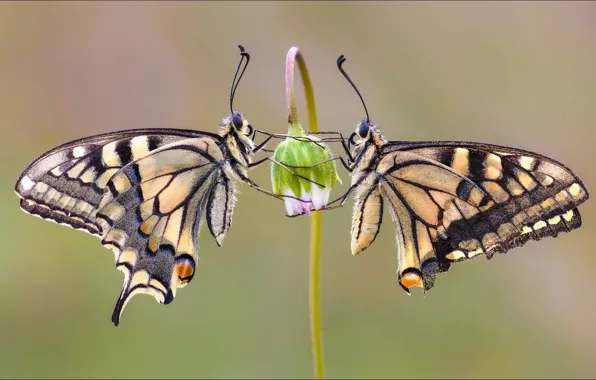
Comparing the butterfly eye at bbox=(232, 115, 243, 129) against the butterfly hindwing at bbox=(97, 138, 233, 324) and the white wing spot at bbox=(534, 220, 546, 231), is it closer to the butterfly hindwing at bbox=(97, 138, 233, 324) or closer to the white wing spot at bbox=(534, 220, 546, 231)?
the butterfly hindwing at bbox=(97, 138, 233, 324)

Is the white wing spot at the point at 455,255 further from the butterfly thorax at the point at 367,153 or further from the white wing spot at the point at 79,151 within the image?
the white wing spot at the point at 79,151

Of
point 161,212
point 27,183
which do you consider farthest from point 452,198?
point 27,183

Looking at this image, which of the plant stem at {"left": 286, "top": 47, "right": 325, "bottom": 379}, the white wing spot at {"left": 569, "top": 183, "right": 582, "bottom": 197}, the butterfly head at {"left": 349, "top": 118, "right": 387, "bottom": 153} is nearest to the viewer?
the white wing spot at {"left": 569, "top": 183, "right": 582, "bottom": 197}

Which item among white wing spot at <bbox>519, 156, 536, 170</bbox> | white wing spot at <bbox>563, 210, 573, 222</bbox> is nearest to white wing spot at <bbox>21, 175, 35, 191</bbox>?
white wing spot at <bbox>519, 156, 536, 170</bbox>

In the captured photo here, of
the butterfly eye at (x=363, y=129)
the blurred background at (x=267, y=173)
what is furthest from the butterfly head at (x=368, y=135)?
the blurred background at (x=267, y=173)

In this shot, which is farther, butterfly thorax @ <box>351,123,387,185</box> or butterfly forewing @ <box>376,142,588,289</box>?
butterfly thorax @ <box>351,123,387,185</box>

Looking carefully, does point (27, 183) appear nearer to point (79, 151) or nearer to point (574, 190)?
point (79, 151)

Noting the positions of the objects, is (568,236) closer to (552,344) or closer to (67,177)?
(552,344)
